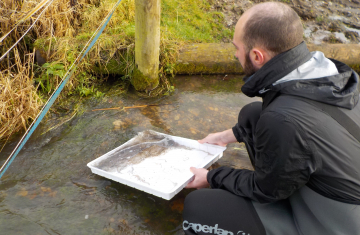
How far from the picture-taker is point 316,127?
1513mm

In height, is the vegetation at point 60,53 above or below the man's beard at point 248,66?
below

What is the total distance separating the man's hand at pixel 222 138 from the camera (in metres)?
2.58

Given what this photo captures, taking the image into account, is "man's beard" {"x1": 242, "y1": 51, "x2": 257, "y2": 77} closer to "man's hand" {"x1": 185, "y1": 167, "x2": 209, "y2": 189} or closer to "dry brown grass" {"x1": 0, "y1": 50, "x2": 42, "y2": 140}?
"man's hand" {"x1": 185, "y1": 167, "x2": 209, "y2": 189}

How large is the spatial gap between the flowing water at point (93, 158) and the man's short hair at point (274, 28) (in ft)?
4.28

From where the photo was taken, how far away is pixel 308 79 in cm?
163

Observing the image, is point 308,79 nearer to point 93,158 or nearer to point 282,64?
point 282,64

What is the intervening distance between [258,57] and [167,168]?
120 centimetres

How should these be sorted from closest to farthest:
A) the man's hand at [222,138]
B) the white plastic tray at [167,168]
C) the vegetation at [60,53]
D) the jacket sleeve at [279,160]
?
the jacket sleeve at [279,160]
the white plastic tray at [167,168]
the man's hand at [222,138]
the vegetation at [60,53]

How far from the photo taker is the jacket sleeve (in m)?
1.51

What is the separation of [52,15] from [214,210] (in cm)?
363

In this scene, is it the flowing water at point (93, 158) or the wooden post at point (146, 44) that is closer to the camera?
the flowing water at point (93, 158)

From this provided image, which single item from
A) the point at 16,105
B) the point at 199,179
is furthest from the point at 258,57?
the point at 16,105

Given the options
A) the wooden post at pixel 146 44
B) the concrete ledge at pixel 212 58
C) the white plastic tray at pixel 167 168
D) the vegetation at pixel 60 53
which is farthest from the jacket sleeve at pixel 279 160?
the concrete ledge at pixel 212 58

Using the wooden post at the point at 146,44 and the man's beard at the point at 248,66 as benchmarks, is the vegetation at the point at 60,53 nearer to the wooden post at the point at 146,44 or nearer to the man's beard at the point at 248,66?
the wooden post at the point at 146,44
